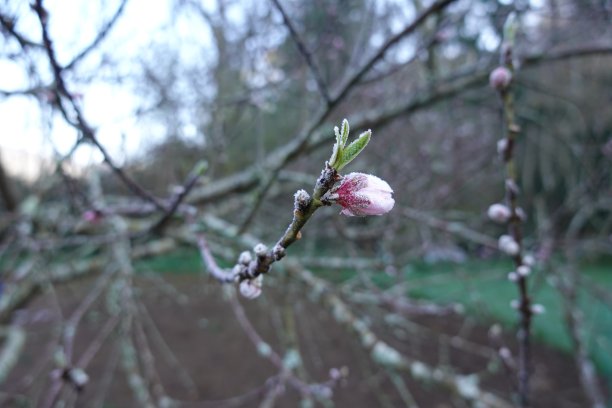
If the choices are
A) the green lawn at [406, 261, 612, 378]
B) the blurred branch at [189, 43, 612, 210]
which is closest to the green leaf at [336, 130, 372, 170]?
the blurred branch at [189, 43, 612, 210]

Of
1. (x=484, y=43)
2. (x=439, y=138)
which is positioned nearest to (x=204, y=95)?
(x=484, y=43)

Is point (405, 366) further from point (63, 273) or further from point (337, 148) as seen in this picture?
point (63, 273)

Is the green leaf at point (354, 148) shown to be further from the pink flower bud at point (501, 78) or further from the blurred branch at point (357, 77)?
the blurred branch at point (357, 77)

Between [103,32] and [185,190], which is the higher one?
[103,32]

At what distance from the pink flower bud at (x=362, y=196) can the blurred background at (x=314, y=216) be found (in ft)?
1.84

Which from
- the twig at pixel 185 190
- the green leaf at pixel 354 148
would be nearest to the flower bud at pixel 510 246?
the twig at pixel 185 190

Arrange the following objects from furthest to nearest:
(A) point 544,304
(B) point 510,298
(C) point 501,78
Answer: (B) point 510,298
(A) point 544,304
(C) point 501,78

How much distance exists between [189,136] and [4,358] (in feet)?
6.35

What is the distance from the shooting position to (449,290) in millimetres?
8266

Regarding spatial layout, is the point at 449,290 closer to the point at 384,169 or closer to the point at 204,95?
the point at 384,169

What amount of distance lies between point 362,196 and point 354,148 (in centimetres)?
6

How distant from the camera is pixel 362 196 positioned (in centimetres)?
47

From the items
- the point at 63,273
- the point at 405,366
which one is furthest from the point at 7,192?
the point at 405,366

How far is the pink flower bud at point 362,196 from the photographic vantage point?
0.47 metres
